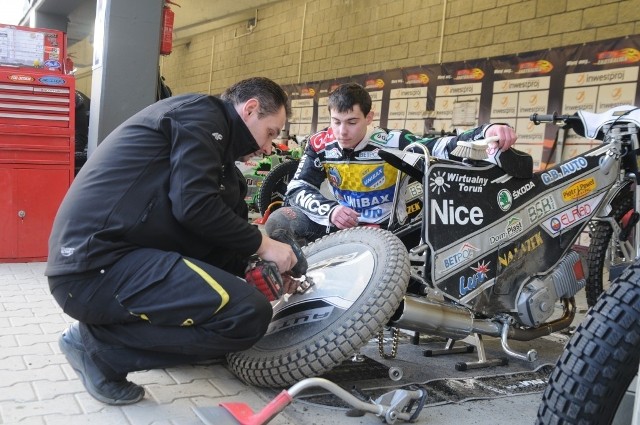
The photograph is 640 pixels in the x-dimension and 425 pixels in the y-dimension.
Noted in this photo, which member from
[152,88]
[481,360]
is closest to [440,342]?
[481,360]

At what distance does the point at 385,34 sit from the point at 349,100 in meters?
6.88

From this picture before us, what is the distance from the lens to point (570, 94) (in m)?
6.50

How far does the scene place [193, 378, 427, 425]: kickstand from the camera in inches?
68.8

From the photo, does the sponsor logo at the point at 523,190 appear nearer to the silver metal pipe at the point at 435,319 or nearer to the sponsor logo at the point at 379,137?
the silver metal pipe at the point at 435,319

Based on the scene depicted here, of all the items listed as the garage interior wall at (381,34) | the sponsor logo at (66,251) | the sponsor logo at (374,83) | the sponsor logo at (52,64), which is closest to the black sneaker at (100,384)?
the sponsor logo at (66,251)

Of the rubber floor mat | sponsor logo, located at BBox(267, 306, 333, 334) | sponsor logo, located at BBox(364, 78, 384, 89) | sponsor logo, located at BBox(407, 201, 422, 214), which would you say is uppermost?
sponsor logo, located at BBox(364, 78, 384, 89)

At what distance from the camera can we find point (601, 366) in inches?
53.0

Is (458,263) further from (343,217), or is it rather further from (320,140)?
(320,140)

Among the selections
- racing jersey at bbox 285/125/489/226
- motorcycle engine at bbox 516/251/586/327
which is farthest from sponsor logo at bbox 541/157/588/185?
racing jersey at bbox 285/125/489/226

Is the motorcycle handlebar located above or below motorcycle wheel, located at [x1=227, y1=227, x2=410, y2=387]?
above

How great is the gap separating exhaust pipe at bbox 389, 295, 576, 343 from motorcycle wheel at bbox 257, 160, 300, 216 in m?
3.70

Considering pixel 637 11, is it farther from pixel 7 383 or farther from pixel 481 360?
pixel 7 383

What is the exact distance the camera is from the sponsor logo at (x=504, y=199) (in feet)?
8.58

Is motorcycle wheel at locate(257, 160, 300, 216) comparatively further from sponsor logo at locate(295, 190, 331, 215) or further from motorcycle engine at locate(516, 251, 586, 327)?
motorcycle engine at locate(516, 251, 586, 327)
